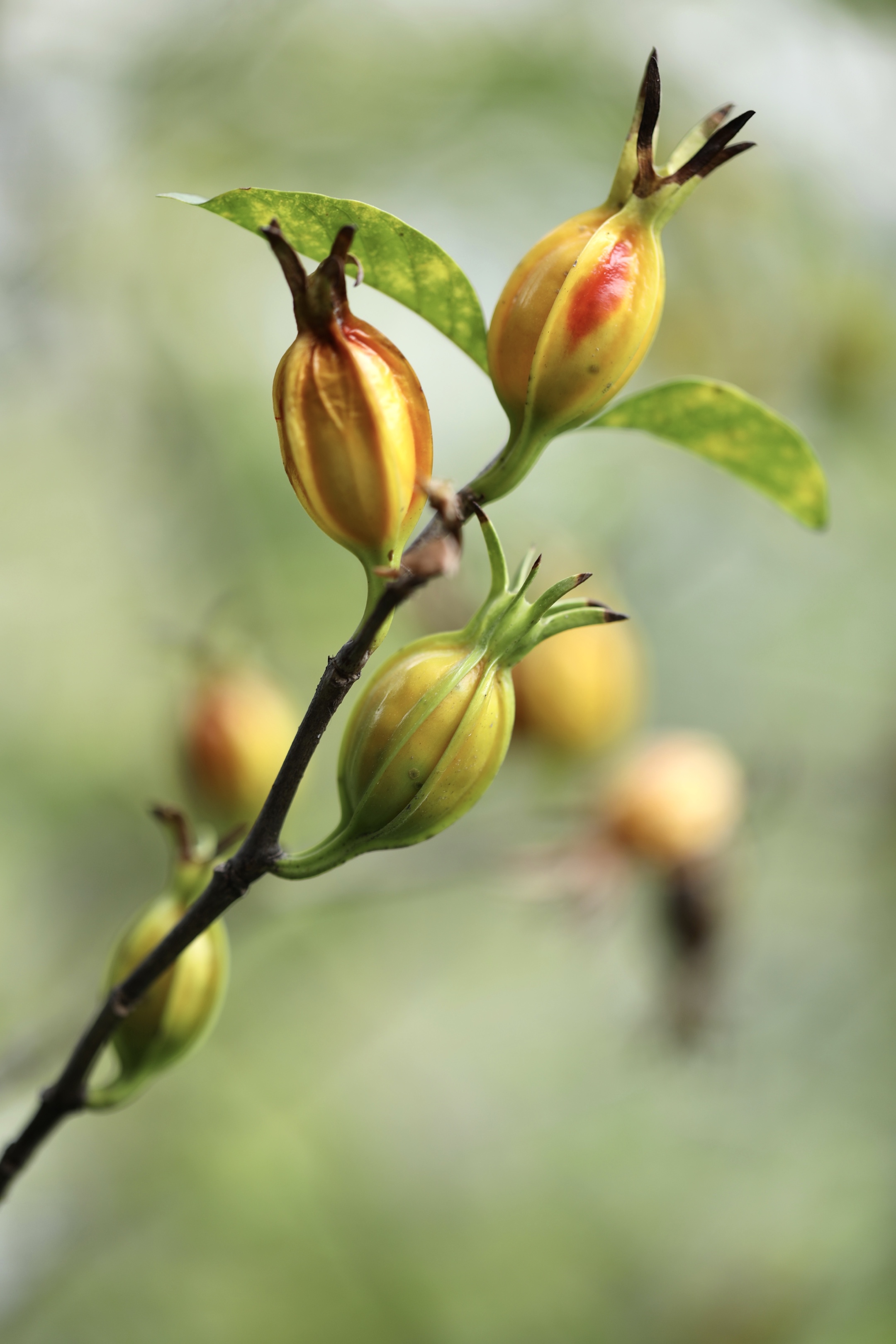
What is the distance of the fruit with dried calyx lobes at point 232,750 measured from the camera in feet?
4.78

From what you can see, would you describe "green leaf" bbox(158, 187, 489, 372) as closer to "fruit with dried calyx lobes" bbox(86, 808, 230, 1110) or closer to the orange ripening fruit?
the orange ripening fruit

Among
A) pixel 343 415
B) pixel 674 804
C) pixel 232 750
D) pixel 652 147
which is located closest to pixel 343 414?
pixel 343 415

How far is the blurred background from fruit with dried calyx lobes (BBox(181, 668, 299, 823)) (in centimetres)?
56

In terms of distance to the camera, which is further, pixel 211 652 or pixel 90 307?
pixel 90 307

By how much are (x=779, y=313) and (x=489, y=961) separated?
116 inches

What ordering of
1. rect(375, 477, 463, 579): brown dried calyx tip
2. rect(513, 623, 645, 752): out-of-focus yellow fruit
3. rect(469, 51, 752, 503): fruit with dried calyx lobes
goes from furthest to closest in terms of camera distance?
1. rect(513, 623, 645, 752): out-of-focus yellow fruit
2. rect(469, 51, 752, 503): fruit with dried calyx lobes
3. rect(375, 477, 463, 579): brown dried calyx tip

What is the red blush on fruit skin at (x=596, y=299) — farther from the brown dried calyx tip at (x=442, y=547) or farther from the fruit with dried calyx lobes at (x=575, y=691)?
the fruit with dried calyx lobes at (x=575, y=691)

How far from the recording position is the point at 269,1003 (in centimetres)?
291

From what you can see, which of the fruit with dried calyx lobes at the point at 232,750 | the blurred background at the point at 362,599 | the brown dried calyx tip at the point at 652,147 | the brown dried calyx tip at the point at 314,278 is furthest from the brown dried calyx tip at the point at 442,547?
the blurred background at the point at 362,599

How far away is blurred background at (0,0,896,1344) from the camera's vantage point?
2.40m

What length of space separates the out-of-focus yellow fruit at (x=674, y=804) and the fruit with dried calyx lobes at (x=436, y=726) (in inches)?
43.2

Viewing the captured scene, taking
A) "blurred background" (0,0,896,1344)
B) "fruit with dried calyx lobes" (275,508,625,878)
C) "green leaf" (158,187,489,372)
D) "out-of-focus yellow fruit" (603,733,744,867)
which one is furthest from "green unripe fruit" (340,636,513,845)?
"blurred background" (0,0,896,1344)

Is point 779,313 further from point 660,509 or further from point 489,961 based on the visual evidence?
point 489,961

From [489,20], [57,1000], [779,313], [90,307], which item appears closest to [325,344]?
[57,1000]
